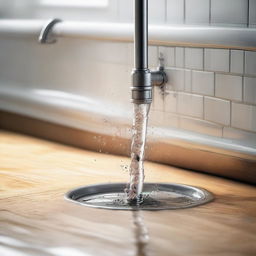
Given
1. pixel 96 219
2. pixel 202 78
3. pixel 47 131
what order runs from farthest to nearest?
pixel 47 131, pixel 202 78, pixel 96 219

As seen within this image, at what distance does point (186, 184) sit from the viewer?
1.79 meters

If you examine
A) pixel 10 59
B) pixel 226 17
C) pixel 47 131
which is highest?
pixel 226 17

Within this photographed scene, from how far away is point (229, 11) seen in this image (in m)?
1.83

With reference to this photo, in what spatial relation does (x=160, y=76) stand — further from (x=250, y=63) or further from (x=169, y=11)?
(x=250, y=63)

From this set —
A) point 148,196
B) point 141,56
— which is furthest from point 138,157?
point 141,56

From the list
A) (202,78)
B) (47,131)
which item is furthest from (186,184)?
(47,131)

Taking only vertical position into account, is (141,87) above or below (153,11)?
below

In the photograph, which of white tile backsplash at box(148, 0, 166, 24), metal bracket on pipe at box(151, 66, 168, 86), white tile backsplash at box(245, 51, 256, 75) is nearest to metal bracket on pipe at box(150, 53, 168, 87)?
metal bracket on pipe at box(151, 66, 168, 86)

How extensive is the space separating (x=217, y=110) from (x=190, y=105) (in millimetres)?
106

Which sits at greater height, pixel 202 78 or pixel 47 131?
pixel 202 78

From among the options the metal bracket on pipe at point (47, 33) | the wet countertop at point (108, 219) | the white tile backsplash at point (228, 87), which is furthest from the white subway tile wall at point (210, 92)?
the metal bracket on pipe at point (47, 33)

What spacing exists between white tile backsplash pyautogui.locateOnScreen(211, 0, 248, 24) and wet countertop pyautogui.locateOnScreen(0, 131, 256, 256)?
38 centimetres

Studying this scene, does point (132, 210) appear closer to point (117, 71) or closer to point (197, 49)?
point (197, 49)

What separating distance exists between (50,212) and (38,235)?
18 centimetres
